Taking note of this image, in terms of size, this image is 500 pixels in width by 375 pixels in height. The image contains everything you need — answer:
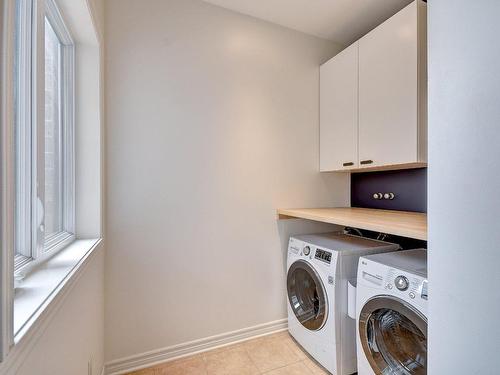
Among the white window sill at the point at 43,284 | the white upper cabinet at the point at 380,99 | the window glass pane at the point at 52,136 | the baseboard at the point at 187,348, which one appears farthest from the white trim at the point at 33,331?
the white upper cabinet at the point at 380,99

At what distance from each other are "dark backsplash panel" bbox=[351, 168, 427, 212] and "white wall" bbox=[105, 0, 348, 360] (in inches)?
17.4

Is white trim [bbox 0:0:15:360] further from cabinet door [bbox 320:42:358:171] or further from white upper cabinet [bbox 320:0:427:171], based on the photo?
cabinet door [bbox 320:42:358:171]

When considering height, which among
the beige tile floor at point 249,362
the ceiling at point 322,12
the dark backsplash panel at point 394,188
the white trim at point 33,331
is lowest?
the beige tile floor at point 249,362

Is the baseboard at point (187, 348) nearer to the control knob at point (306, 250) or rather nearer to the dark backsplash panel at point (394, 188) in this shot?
the control knob at point (306, 250)

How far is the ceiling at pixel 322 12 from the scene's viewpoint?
1890 millimetres

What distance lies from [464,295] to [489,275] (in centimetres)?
9

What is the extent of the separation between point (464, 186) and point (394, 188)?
4.89 feet

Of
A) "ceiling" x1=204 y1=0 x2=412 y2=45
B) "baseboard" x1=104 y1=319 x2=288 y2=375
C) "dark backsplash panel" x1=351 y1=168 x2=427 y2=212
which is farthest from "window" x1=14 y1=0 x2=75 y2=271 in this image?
"dark backsplash panel" x1=351 y1=168 x2=427 y2=212

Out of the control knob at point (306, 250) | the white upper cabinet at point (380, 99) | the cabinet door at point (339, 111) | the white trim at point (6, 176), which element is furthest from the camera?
the cabinet door at point (339, 111)

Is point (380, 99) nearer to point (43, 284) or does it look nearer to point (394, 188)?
point (394, 188)

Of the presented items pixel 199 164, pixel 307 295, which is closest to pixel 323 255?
pixel 307 295

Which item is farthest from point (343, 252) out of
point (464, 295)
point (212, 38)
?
point (212, 38)

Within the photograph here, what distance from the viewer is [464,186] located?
2.31 feet

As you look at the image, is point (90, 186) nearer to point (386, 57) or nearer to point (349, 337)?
point (349, 337)
